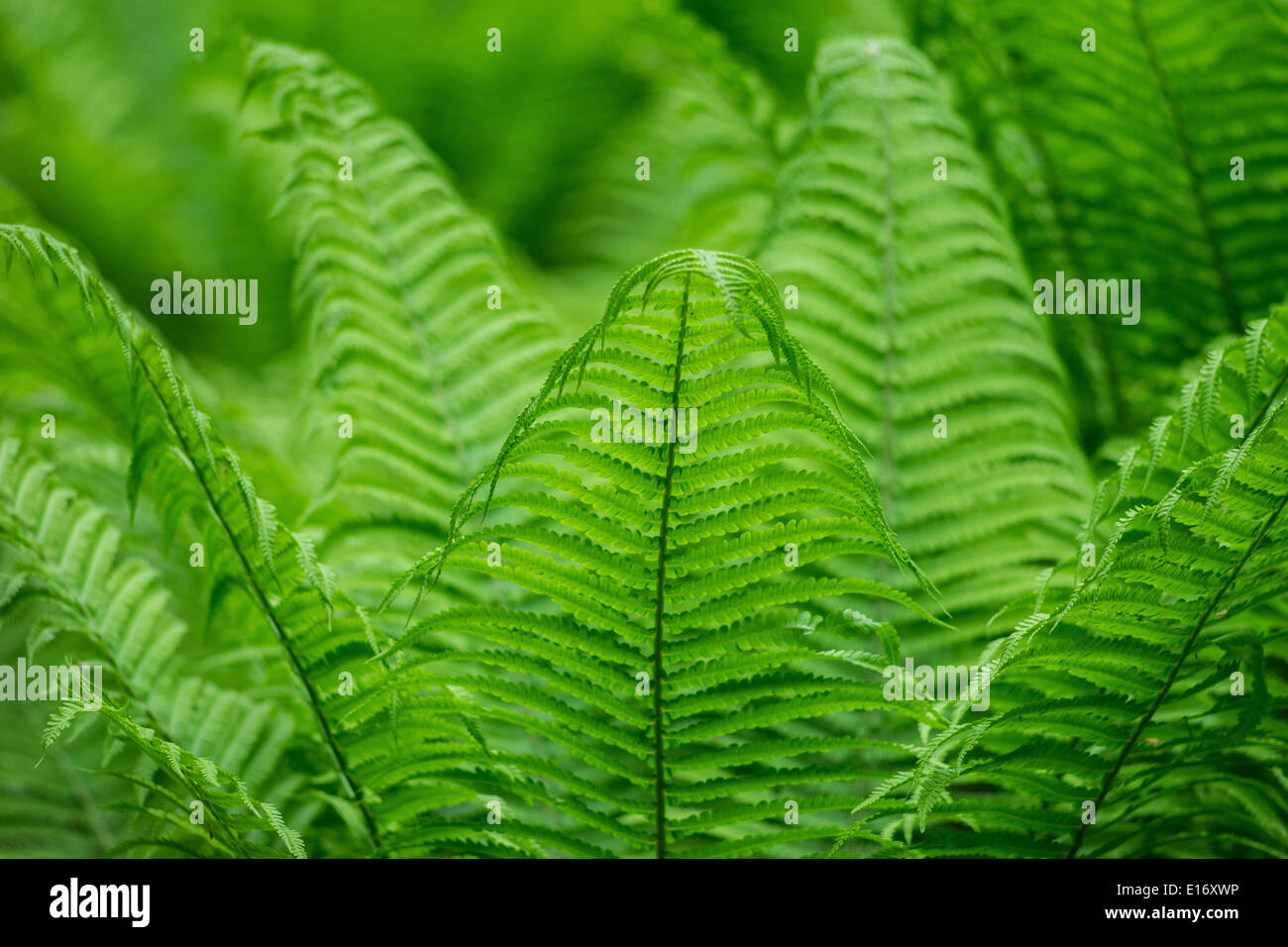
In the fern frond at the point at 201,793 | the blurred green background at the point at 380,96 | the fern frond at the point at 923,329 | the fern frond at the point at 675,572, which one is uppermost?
the blurred green background at the point at 380,96

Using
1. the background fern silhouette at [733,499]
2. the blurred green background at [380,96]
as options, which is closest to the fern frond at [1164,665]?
the background fern silhouette at [733,499]

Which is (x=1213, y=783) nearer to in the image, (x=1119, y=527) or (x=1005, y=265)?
(x=1119, y=527)

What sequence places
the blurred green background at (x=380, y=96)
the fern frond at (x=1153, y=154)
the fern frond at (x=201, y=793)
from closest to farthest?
the fern frond at (x=201, y=793) < the fern frond at (x=1153, y=154) < the blurred green background at (x=380, y=96)

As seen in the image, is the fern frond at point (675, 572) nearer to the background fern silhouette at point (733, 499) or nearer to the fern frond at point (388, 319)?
the background fern silhouette at point (733, 499)

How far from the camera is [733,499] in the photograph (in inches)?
31.7

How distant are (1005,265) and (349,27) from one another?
2.18m

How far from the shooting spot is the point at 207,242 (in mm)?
2682

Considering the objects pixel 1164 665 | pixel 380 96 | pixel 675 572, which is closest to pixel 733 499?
pixel 675 572

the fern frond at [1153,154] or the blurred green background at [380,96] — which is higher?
the blurred green background at [380,96]

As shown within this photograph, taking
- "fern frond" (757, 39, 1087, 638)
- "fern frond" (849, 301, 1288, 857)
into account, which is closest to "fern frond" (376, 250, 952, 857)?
"fern frond" (849, 301, 1288, 857)

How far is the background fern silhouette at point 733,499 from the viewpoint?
2.59ft

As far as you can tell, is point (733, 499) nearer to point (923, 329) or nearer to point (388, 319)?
point (923, 329)

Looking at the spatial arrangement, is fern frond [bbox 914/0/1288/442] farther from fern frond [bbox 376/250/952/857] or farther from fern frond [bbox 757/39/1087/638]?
fern frond [bbox 376/250/952/857]

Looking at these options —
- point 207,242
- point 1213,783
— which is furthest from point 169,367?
point 207,242
